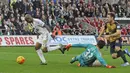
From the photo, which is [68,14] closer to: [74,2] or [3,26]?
[74,2]

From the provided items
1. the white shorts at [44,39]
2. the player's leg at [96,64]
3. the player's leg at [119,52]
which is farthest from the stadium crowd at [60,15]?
the player's leg at [96,64]

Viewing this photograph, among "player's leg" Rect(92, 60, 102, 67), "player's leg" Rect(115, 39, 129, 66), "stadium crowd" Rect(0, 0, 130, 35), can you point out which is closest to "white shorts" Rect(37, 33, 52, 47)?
"player's leg" Rect(92, 60, 102, 67)

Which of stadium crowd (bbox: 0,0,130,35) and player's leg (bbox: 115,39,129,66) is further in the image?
stadium crowd (bbox: 0,0,130,35)

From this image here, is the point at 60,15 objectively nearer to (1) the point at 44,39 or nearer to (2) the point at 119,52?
(1) the point at 44,39

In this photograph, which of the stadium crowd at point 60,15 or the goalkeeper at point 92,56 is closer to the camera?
the goalkeeper at point 92,56

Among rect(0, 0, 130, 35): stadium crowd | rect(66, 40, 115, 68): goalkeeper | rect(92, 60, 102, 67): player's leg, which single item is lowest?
rect(0, 0, 130, 35): stadium crowd

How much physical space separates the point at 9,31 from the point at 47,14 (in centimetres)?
483

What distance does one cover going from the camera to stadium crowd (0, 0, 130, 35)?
35938 millimetres

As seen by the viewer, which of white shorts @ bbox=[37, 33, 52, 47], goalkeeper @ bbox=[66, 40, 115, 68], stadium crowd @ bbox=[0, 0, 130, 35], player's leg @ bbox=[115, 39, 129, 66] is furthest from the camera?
stadium crowd @ bbox=[0, 0, 130, 35]

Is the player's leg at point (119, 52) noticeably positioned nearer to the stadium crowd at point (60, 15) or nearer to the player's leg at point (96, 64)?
the player's leg at point (96, 64)

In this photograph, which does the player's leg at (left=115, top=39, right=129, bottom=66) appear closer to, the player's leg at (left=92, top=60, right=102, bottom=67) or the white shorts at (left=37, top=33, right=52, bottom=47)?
the player's leg at (left=92, top=60, right=102, bottom=67)

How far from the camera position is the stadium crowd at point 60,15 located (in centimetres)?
3594

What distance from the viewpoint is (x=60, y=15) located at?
39.2 metres

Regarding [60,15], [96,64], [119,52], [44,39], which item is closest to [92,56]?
[96,64]
